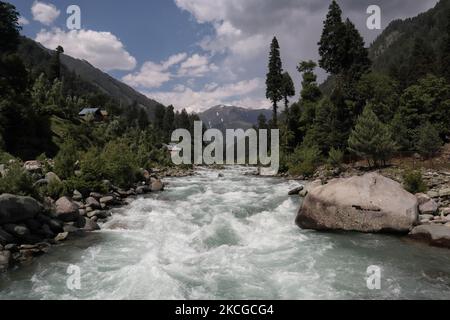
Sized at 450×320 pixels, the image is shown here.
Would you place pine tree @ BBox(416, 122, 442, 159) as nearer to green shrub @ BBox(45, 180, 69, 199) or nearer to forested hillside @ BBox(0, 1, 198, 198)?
forested hillside @ BBox(0, 1, 198, 198)

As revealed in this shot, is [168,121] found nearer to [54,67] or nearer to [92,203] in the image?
[54,67]

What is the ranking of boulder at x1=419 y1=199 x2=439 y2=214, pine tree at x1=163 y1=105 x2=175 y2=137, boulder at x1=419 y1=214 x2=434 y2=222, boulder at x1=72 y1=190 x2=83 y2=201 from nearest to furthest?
boulder at x1=419 y1=214 x2=434 y2=222 < boulder at x1=419 y1=199 x2=439 y2=214 < boulder at x1=72 y1=190 x2=83 y2=201 < pine tree at x1=163 y1=105 x2=175 y2=137

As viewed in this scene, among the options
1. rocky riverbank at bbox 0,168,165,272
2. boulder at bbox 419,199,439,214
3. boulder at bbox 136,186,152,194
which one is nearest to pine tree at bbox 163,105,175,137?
boulder at bbox 136,186,152,194

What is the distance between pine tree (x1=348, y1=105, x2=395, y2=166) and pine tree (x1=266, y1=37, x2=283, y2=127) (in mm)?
Answer: 28580

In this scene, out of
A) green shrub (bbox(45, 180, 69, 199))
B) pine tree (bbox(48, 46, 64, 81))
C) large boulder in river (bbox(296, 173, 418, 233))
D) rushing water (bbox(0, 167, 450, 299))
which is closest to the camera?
rushing water (bbox(0, 167, 450, 299))

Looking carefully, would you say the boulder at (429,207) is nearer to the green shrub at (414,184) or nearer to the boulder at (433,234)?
the boulder at (433,234)

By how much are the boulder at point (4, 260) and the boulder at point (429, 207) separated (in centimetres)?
1859

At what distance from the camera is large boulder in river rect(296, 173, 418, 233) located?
16359 millimetres

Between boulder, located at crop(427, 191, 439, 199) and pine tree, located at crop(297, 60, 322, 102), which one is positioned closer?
boulder, located at crop(427, 191, 439, 199)

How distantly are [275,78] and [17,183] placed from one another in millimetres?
53612

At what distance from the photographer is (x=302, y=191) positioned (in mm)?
27578

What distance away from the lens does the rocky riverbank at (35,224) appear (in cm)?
1393

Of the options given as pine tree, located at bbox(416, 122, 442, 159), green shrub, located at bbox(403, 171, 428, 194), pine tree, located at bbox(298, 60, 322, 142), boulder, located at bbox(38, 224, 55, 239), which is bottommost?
boulder, located at bbox(38, 224, 55, 239)
